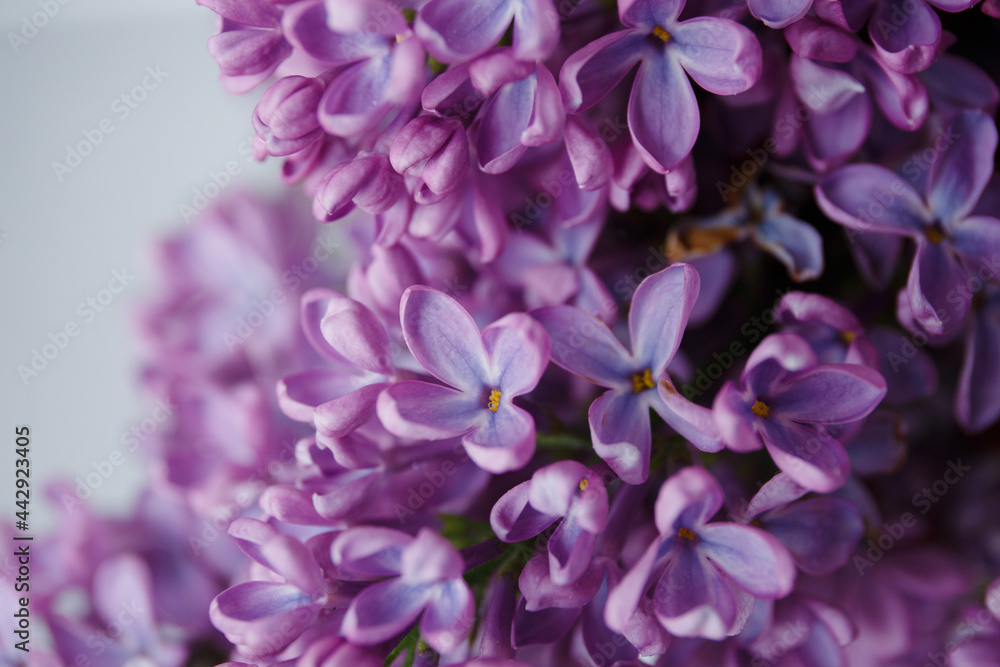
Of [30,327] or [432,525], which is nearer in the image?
[432,525]

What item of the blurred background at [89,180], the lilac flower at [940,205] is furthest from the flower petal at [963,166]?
the blurred background at [89,180]

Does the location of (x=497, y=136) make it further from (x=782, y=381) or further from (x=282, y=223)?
(x=282, y=223)

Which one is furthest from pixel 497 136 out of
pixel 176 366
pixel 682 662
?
pixel 176 366

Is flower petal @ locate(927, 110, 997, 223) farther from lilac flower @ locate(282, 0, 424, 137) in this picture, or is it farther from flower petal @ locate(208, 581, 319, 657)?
flower petal @ locate(208, 581, 319, 657)

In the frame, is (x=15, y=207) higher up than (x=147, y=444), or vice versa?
(x=15, y=207)

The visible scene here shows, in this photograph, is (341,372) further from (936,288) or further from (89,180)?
(89,180)

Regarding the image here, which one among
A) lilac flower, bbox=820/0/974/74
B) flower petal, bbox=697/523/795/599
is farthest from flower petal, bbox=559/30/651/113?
flower petal, bbox=697/523/795/599

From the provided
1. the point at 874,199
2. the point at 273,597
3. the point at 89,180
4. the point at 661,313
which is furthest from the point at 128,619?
the point at 89,180

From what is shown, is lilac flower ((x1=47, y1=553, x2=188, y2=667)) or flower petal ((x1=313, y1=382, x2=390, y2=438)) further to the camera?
lilac flower ((x1=47, y1=553, x2=188, y2=667))
